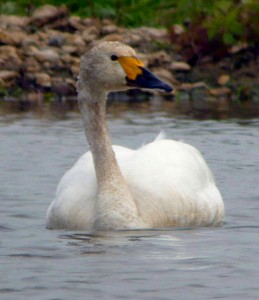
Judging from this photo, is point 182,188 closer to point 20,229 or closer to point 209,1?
point 20,229

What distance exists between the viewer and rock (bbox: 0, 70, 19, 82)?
23.1m

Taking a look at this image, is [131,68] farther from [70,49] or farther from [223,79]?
[70,49]

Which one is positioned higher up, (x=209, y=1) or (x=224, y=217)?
(x=209, y=1)

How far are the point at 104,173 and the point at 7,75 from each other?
1304 centimetres

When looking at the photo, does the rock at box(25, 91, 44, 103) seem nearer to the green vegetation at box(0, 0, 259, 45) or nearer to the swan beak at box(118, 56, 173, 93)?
the green vegetation at box(0, 0, 259, 45)

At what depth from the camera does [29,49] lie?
2428 cm

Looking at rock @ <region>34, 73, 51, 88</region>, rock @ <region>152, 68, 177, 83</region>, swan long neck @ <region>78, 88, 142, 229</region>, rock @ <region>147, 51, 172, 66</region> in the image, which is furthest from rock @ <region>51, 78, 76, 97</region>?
swan long neck @ <region>78, 88, 142, 229</region>

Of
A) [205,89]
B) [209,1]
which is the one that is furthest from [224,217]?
[209,1]

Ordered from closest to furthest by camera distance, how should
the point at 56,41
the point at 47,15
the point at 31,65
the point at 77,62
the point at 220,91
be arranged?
the point at 31,65 < the point at 220,91 < the point at 77,62 < the point at 56,41 < the point at 47,15

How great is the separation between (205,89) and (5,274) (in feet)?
51.7

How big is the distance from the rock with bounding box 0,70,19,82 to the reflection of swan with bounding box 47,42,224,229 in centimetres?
1213

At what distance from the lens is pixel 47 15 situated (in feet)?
83.8

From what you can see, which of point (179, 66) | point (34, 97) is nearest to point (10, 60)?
point (34, 97)

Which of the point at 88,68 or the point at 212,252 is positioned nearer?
the point at 212,252
